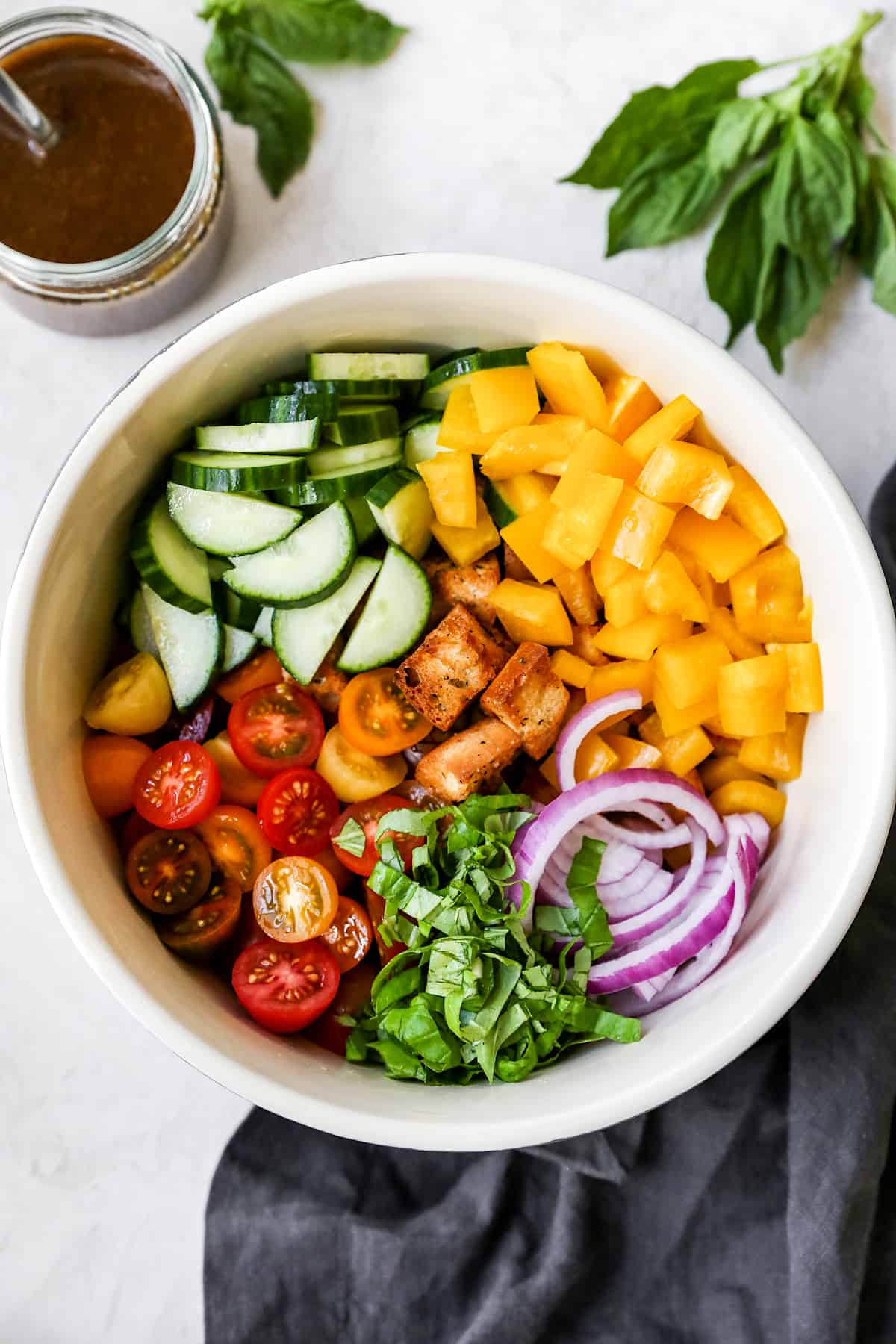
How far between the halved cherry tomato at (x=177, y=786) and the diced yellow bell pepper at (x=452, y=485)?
1.71 feet

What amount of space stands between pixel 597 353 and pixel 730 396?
8.6 inches

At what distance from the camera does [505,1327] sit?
6.83 feet

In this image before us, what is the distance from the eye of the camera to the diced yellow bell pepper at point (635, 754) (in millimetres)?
1825

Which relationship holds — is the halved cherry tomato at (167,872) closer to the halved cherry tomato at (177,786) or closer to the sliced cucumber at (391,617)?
the halved cherry tomato at (177,786)

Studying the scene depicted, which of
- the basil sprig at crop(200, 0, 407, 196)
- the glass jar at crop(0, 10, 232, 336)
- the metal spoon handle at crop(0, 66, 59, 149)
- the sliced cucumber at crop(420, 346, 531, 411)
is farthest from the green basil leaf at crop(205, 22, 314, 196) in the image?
the sliced cucumber at crop(420, 346, 531, 411)

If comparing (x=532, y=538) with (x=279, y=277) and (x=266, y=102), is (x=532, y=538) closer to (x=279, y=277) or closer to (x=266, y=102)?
(x=279, y=277)

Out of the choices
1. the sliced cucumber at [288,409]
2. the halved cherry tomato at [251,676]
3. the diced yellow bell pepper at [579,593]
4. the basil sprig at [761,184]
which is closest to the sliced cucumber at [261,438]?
the sliced cucumber at [288,409]

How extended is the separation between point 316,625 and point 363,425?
1.02ft

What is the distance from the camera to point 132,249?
76.1 inches

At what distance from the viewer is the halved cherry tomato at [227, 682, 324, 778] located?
1.80 meters

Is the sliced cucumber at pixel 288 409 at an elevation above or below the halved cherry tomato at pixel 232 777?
above

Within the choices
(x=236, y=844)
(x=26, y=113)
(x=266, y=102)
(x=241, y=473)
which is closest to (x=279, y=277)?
(x=266, y=102)

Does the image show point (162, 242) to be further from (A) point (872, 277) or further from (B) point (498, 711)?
(A) point (872, 277)

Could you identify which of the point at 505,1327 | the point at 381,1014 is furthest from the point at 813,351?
the point at 505,1327
